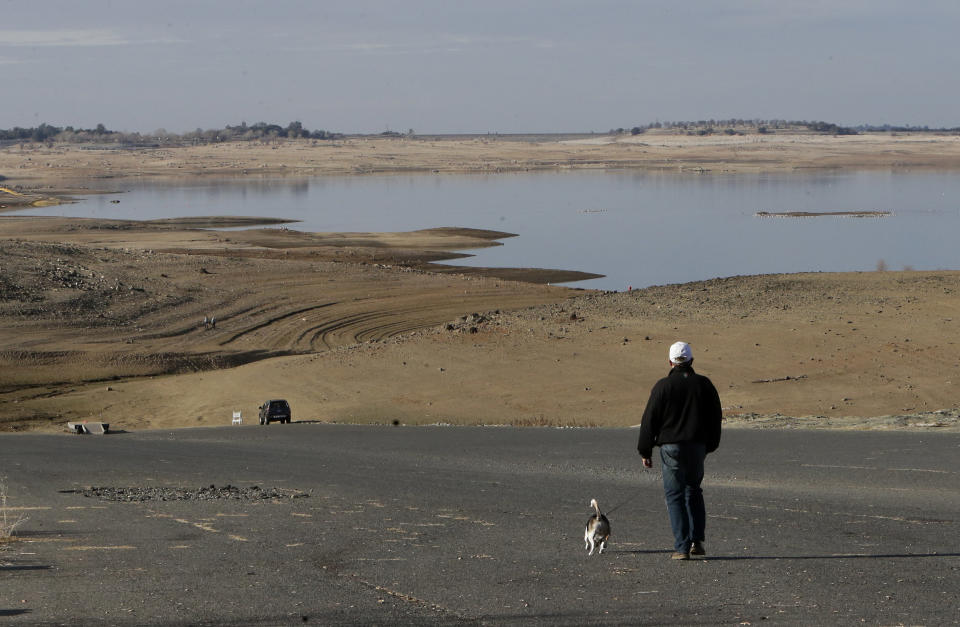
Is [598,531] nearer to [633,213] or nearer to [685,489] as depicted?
[685,489]

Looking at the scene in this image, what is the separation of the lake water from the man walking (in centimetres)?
4818

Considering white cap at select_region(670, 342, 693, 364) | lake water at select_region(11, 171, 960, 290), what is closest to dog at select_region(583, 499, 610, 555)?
white cap at select_region(670, 342, 693, 364)

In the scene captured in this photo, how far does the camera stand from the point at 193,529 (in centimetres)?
1073

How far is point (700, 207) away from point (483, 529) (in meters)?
96.2

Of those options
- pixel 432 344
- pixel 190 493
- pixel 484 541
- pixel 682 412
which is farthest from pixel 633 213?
pixel 682 412

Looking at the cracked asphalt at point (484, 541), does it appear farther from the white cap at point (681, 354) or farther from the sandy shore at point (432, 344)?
the sandy shore at point (432, 344)

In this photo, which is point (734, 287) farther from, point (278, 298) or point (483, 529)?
point (483, 529)

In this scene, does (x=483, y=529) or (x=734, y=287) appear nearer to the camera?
(x=483, y=529)

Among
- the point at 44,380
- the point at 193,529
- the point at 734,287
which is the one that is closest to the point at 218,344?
the point at 44,380

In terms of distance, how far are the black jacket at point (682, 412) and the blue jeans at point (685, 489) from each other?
0.09m

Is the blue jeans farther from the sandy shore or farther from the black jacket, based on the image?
the sandy shore

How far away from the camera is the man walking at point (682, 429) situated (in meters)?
8.43

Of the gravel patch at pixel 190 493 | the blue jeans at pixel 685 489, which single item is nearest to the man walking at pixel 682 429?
the blue jeans at pixel 685 489

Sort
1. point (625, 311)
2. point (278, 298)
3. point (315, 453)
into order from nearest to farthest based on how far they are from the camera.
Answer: point (315, 453) → point (625, 311) → point (278, 298)
